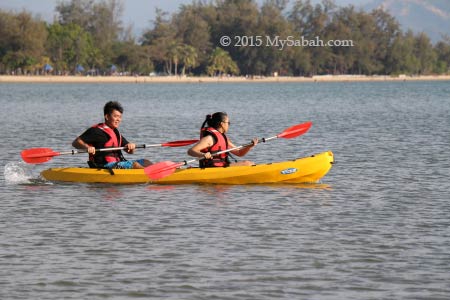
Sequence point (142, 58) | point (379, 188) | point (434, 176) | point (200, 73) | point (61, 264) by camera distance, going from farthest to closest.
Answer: point (200, 73) → point (142, 58) → point (434, 176) → point (379, 188) → point (61, 264)

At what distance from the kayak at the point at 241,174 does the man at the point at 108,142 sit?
0.75ft

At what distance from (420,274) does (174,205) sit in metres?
6.12

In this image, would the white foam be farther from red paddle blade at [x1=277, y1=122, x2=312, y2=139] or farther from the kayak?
red paddle blade at [x1=277, y1=122, x2=312, y2=139]

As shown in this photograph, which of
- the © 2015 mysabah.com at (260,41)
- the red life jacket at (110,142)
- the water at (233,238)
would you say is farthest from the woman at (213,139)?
the © 2015 mysabah.com at (260,41)

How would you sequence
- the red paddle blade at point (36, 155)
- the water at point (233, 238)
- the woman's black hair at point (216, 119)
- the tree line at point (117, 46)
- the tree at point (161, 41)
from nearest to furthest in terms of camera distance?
1. the water at point (233, 238)
2. the woman's black hair at point (216, 119)
3. the red paddle blade at point (36, 155)
4. the tree line at point (117, 46)
5. the tree at point (161, 41)

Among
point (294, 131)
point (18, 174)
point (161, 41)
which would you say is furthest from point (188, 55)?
point (294, 131)

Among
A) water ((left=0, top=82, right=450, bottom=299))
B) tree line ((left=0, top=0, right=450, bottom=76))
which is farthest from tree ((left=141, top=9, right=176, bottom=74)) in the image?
water ((left=0, top=82, right=450, bottom=299))

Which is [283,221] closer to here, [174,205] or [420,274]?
[174,205]

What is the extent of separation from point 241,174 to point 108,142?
2441mm

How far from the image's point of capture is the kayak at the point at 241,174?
18.0 meters

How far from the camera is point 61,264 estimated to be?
36.5ft

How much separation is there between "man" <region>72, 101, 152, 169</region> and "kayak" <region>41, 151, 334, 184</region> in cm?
23

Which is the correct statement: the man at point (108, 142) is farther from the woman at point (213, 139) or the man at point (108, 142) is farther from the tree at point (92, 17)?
the tree at point (92, 17)

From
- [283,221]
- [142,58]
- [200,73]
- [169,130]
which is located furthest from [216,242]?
[200,73]
